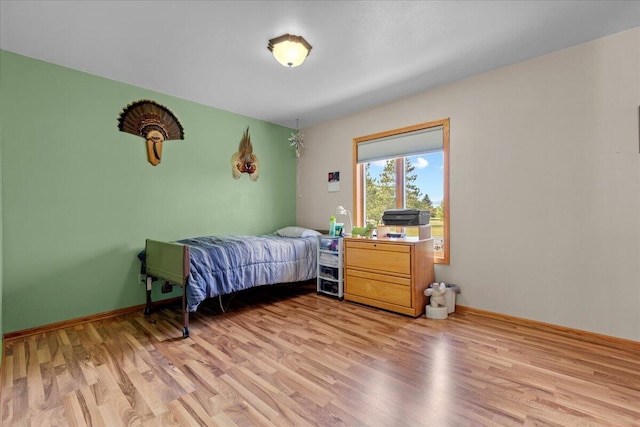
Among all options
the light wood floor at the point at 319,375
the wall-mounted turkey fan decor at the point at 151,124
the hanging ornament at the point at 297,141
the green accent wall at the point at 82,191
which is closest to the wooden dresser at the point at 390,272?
the light wood floor at the point at 319,375

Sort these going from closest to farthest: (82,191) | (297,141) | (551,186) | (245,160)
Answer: (551,186) < (82,191) < (245,160) < (297,141)

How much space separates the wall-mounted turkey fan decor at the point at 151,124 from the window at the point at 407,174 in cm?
228

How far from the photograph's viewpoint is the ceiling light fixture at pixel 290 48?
2.25 m

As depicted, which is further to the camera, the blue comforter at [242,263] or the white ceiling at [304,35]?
the blue comforter at [242,263]

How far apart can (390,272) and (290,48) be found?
2.24 meters

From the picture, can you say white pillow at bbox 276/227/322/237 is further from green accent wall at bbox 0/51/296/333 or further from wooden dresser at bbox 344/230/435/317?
green accent wall at bbox 0/51/296/333

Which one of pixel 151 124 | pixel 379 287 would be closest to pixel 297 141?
pixel 151 124

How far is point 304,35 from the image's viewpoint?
2.27 m

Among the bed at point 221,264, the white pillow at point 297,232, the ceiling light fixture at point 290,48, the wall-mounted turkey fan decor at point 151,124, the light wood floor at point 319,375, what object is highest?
the ceiling light fixture at point 290,48

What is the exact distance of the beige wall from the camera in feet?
7.54

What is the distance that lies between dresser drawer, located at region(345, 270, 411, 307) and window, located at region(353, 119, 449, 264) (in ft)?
1.90

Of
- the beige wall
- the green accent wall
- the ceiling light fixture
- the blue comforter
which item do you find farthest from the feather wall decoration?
the beige wall

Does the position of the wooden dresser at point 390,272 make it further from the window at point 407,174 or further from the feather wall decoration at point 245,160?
the feather wall decoration at point 245,160

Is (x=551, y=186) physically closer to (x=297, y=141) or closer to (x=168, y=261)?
(x=297, y=141)
